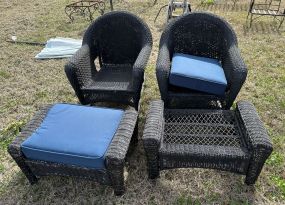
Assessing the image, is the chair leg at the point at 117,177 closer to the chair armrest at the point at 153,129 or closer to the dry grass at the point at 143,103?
the dry grass at the point at 143,103

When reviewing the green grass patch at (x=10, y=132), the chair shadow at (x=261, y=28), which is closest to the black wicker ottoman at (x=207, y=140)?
the green grass patch at (x=10, y=132)

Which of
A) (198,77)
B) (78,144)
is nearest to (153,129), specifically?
(78,144)

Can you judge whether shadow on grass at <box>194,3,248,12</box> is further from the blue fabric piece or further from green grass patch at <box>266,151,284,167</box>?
green grass patch at <box>266,151,284,167</box>

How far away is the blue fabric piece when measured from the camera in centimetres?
540

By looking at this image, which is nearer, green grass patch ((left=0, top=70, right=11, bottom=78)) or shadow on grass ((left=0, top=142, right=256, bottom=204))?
shadow on grass ((left=0, top=142, right=256, bottom=204))

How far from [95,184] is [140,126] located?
100 cm

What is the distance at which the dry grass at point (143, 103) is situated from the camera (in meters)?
2.83

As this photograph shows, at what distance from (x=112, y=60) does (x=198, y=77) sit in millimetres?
1431

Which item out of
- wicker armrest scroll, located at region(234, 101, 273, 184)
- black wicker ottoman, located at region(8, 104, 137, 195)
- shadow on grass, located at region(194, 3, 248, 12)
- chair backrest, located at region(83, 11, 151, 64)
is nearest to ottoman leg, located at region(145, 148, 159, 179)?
black wicker ottoman, located at region(8, 104, 137, 195)

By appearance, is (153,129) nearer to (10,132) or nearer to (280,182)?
(280,182)

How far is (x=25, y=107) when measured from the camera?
413 cm

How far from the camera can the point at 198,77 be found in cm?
327

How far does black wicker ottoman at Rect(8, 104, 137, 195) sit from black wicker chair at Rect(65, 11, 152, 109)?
616 millimetres

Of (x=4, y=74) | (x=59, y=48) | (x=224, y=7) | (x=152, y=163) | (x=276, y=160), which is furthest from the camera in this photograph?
(x=224, y=7)
